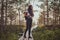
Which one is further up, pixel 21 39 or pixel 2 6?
pixel 2 6

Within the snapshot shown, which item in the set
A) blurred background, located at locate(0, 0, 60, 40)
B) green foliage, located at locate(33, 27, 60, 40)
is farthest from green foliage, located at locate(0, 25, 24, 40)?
green foliage, located at locate(33, 27, 60, 40)

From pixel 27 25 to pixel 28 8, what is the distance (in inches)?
9.2

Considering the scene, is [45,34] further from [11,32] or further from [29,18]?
[11,32]

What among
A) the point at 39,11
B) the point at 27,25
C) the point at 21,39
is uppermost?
the point at 39,11

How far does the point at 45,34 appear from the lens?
3.03 metres

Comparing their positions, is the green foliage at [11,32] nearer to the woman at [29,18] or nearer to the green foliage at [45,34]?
the woman at [29,18]

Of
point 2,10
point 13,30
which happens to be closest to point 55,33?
point 13,30

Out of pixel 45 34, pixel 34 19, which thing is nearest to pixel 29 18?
pixel 34 19

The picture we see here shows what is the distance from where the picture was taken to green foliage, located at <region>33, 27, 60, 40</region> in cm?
302

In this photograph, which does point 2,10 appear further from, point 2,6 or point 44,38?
point 44,38

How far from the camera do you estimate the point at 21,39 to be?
9.87 feet

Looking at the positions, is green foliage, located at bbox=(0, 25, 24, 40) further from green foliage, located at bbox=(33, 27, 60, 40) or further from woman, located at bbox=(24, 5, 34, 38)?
green foliage, located at bbox=(33, 27, 60, 40)

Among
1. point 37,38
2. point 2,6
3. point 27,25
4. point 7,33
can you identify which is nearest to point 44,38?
point 37,38

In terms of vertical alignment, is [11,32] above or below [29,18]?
below
